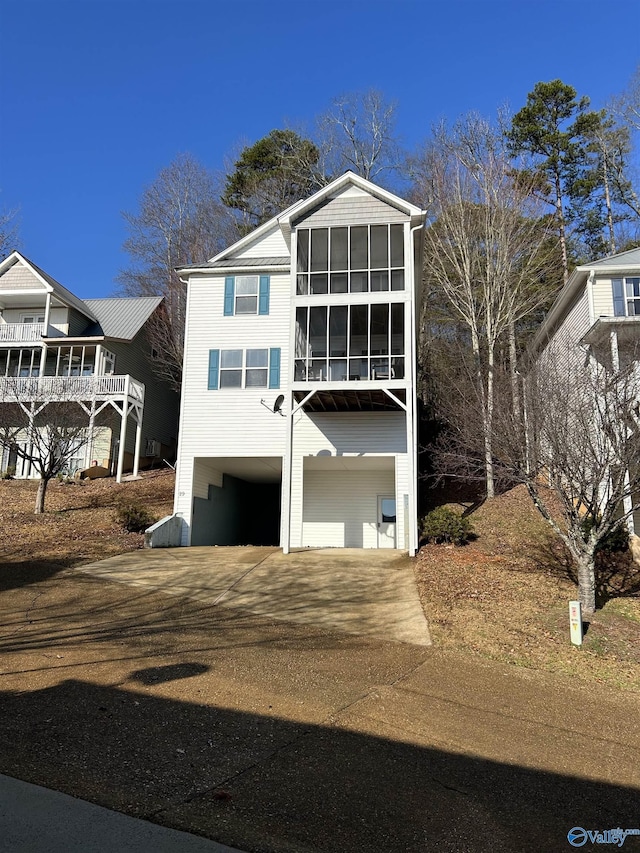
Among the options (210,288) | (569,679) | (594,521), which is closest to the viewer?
(569,679)

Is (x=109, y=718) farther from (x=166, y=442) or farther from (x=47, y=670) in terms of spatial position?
(x=166, y=442)

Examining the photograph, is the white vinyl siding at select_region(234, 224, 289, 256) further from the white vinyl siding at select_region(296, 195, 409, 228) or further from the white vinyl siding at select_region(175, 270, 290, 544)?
the white vinyl siding at select_region(296, 195, 409, 228)

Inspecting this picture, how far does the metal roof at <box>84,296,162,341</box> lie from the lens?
2948 centimetres

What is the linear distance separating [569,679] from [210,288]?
16642 millimetres

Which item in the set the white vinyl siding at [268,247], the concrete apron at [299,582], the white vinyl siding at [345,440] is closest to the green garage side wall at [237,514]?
the concrete apron at [299,582]

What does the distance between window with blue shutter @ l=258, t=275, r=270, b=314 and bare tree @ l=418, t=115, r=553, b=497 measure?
23.8 ft

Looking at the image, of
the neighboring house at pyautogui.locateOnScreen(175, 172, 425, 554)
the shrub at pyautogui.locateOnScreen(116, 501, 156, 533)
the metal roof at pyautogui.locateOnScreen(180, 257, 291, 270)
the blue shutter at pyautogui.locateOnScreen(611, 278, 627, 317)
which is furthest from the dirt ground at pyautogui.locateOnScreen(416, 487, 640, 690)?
the metal roof at pyautogui.locateOnScreen(180, 257, 291, 270)

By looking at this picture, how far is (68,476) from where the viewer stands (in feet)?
83.9

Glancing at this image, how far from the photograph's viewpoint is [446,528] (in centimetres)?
1598

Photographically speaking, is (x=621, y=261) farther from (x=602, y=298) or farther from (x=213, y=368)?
(x=213, y=368)

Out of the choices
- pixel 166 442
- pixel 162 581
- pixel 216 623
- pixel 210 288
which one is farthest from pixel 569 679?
pixel 166 442

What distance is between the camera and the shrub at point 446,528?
16.0 m

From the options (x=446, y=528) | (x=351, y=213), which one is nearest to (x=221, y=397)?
(x=351, y=213)

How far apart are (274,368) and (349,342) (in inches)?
113
